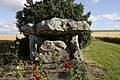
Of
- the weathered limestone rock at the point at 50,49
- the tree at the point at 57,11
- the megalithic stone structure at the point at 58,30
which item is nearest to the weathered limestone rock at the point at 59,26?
the megalithic stone structure at the point at 58,30

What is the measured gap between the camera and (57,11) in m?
22.5

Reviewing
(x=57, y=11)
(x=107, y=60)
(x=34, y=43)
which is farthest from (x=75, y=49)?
(x=57, y=11)

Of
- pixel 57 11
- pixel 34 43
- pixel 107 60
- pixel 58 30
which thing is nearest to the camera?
pixel 58 30

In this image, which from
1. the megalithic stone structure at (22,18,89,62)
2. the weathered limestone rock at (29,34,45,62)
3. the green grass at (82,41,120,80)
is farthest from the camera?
the weathered limestone rock at (29,34,45,62)

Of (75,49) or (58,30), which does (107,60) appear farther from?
(58,30)

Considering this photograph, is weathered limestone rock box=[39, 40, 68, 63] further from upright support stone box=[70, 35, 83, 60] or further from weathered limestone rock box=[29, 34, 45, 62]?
upright support stone box=[70, 35, 83, 60]

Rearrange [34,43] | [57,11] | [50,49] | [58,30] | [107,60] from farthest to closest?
[57,11], [107,60], [34,43], [50,49], [58,30]

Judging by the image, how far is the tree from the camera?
22.6m

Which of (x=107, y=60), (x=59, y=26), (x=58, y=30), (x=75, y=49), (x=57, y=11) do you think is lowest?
(x=107, y=60)

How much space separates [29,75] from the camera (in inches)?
591

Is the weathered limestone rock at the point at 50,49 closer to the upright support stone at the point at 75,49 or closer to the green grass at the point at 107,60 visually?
the upright support stone at the point at 75,49

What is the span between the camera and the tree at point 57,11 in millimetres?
22594

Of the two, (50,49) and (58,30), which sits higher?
(58,30)

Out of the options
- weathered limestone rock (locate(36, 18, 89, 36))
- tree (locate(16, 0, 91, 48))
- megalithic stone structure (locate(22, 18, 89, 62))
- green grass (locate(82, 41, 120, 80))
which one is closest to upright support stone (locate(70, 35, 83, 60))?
megalithic stone structure (locate(22, 18, 89, 62))
